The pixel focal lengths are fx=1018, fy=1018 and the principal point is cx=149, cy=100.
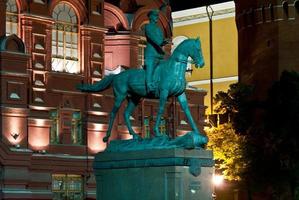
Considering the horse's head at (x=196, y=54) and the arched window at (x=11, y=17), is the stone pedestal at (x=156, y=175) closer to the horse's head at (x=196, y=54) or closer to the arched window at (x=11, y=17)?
the horse's head at (x=196, y=54)

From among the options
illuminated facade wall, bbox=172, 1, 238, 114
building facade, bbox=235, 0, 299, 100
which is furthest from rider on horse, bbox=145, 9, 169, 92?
illuminated facade wall, bbox=172, 1, 238, 114

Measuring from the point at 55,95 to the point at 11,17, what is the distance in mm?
3764

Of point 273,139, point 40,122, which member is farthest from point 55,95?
point 273,139

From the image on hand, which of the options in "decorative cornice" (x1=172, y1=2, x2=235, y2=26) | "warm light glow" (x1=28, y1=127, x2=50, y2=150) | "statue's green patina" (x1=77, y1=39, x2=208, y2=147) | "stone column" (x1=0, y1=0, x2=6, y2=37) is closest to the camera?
"statue's green patina" (x1=77, y1=39, x2=208, y2=147)

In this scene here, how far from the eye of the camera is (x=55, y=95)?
140ft

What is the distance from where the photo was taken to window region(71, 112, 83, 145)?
43.2 m

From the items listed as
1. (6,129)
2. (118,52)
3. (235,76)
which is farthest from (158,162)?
(235,76)

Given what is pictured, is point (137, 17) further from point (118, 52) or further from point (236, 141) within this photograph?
point (236, 141)

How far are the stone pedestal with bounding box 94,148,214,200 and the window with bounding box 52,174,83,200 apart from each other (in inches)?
656

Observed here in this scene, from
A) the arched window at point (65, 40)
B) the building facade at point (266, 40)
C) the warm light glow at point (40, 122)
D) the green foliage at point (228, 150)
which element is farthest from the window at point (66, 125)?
the building facade at point (266, 40)

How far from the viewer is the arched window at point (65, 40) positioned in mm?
43125

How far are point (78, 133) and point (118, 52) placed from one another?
540cm

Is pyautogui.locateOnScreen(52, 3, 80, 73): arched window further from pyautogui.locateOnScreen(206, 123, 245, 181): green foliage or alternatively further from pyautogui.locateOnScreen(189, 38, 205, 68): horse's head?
pyautogui.locateOnScreen(189, 38, 205, 68): horse's head

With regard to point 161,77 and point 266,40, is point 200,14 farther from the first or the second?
point 161,77
